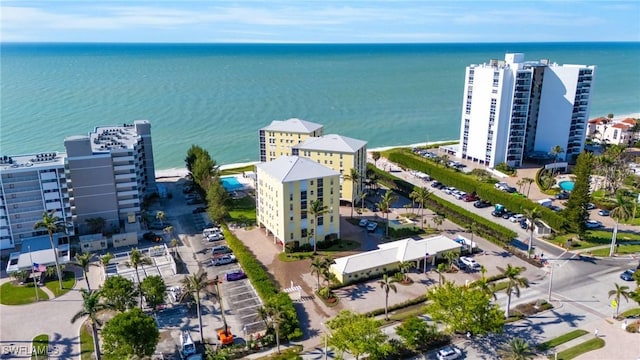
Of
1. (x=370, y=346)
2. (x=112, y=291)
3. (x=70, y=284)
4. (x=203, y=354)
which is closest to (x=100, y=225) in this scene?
(x=70, y=284)

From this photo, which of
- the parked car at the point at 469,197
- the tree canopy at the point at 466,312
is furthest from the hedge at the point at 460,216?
the tree canopy at the point at 466,312

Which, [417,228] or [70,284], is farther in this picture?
[417,228]

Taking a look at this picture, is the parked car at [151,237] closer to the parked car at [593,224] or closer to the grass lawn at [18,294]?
the grass lawn at [18,294]

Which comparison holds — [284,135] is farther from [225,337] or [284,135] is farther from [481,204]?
[225,337]

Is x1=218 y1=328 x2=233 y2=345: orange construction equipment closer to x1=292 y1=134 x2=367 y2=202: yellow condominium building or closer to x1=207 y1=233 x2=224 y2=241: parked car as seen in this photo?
x1=207 y1=233 x2=224 y2=241: parked car

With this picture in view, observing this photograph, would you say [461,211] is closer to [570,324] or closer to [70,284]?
[570,324]

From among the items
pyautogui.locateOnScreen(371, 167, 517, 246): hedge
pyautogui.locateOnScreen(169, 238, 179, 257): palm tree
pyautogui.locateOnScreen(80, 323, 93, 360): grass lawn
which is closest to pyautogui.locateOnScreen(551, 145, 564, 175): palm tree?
pyautogui.locateOnScreen(371, 167, 517, 246): hedge

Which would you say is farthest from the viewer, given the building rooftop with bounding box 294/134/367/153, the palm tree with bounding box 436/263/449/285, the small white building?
the building rooftop with bounding box 294/134/367/153
